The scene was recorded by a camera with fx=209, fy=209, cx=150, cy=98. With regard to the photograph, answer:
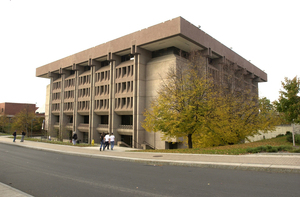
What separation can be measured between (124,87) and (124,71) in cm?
293

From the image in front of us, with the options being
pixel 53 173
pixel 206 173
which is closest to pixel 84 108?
pixel 53 173

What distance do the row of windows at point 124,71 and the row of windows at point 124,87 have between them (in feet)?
4.57

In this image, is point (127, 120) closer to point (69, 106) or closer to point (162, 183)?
point (69, 106)

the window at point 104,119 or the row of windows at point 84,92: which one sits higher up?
the row of windows at point 84,92

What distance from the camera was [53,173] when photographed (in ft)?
31.0

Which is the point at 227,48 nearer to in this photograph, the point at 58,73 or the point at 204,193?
the point at 204,193

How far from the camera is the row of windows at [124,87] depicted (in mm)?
35562

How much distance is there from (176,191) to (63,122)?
164ft

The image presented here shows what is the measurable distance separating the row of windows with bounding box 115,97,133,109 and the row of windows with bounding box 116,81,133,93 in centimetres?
142

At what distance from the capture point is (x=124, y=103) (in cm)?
3728

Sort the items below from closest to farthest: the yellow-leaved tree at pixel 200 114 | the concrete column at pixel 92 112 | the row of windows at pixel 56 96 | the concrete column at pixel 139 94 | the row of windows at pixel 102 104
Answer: the yellow-leaved tree at pixel 200 114
the concrete column at pixel 139 94
the row of windows at pixel 102 104
the concrete column at pixel 92 112
the row of windows at pixel 56 96

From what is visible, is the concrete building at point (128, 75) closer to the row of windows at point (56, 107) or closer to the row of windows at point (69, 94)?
the row of windows at point (69, 94)

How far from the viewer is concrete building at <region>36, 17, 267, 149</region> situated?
104 ft

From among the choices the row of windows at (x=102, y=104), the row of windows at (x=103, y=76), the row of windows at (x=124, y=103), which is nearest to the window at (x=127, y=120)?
the row of windows at (x=124, y=103)
